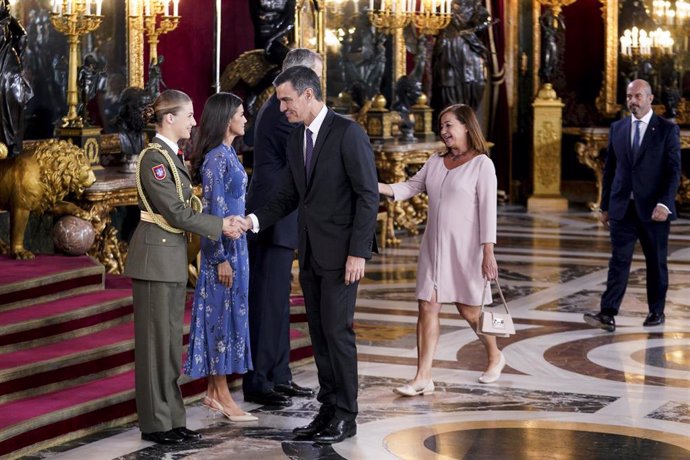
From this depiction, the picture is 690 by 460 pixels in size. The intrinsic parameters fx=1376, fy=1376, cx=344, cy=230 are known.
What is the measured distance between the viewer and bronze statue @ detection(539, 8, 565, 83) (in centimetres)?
1706

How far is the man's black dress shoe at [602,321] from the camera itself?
341 inches

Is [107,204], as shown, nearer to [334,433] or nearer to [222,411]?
[222,411]

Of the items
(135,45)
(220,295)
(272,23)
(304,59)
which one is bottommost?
(220,295)

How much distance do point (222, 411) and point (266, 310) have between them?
0.62m

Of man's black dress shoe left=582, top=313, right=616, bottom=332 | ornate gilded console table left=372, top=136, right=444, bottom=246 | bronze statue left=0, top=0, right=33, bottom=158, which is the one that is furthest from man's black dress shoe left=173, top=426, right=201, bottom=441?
ornate gilded console table left=372, top=136, right=444, bottom=246

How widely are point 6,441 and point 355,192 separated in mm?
1758

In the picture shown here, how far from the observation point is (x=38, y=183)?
26.6 ft

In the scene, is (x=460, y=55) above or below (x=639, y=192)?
above

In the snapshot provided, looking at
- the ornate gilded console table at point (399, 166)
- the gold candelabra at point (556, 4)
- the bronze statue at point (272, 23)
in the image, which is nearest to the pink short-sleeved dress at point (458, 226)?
the bronze statue at point (272, 23)

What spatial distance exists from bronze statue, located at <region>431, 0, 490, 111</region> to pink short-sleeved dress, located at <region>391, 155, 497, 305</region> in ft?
29.6

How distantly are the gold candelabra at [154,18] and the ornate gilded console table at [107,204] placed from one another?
1.51 meters

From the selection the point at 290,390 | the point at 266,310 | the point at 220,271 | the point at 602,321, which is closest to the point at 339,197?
the point at 220,271

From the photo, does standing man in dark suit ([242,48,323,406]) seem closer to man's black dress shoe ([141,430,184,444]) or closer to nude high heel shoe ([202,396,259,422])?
nude high heel shoe ([202,396,259,422])

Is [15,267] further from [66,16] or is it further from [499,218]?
[499,218]
